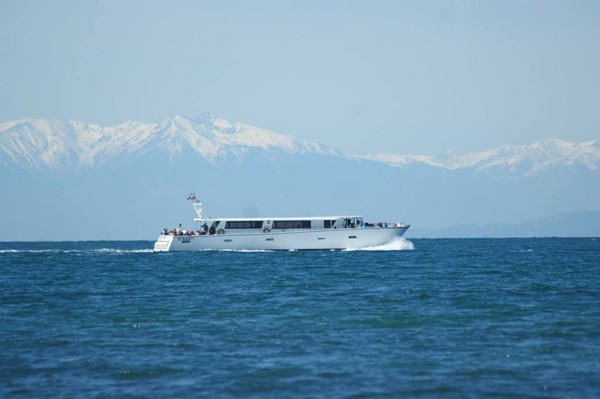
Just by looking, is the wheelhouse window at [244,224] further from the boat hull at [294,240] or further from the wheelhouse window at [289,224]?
the wheelhouse window at [289,224]

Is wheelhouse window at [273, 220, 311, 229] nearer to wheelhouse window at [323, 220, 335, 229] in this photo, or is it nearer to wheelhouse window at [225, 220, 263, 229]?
wheelhouse window at [225, 220, 263, 229]

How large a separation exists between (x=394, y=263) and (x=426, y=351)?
6653cm

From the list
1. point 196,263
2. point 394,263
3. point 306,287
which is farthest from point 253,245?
point 306,287

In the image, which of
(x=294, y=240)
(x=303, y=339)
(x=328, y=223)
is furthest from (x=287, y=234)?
(x=303, y=339)

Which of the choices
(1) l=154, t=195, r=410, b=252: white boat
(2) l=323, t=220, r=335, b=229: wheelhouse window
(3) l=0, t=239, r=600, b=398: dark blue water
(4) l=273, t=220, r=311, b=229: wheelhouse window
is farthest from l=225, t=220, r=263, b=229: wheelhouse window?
(3) l=0, t=239, r=600, b=398: dark blue water

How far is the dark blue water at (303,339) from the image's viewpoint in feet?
94.7

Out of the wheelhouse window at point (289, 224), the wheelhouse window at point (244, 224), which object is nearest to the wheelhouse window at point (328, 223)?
the wheelhouse window at point (289, 224)

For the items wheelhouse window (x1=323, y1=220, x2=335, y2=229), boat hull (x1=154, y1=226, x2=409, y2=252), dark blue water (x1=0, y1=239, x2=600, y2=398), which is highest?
wheelhouse window (x1=323, y1=220, x2=335, y2=229)

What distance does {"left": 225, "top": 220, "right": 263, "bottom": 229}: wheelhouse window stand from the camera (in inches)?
5032

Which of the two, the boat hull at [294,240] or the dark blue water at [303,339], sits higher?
the boat hull at [294,240]

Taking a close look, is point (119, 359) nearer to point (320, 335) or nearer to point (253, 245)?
point (320, 335)

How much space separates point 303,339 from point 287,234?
8590 cm

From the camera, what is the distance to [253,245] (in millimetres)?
127938

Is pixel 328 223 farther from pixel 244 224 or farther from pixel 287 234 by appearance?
pixel 244 224
